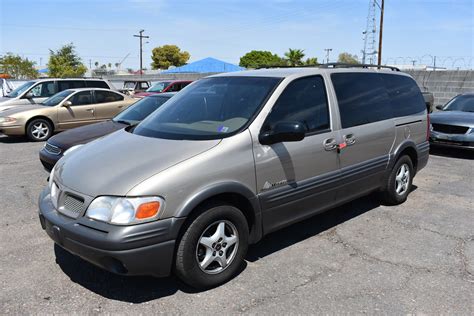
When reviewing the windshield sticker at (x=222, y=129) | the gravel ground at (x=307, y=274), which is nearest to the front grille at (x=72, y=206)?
the gravel ground at (x=307, y=274)

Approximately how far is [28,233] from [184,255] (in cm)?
233

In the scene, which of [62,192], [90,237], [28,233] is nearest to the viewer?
[90,237]

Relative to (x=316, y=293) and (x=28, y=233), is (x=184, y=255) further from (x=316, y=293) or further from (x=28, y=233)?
(x=28, y=233)

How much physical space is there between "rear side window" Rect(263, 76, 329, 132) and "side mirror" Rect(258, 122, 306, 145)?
0.35ft

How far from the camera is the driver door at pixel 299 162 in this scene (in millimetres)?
3551

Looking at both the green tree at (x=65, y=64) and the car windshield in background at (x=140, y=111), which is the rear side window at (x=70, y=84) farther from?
the green tree at (x=65, y=64)

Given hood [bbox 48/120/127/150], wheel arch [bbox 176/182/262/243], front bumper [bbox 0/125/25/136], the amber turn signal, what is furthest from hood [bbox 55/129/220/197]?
front bumper [bbox 0/125/25/136]

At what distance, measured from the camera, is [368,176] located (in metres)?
4.70

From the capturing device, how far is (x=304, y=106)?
13.0 feet

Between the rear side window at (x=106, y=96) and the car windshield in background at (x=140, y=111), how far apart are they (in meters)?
4.03

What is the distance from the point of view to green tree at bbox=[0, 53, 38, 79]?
174ft

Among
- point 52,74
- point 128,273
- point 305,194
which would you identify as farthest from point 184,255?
point 52,74

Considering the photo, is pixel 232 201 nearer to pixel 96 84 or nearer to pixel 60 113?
pixel 60 113

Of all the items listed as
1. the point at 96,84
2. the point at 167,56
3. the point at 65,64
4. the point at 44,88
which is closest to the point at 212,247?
the point at 96,84
